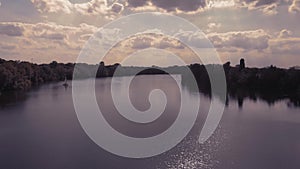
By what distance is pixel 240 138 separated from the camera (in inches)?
506

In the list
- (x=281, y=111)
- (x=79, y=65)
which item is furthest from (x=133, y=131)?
(x=79, y=65)

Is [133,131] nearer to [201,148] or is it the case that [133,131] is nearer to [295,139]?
[201,148]

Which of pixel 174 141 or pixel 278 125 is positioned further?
pixel 278 125

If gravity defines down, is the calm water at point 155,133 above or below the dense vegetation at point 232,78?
below

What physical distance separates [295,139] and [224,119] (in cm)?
433

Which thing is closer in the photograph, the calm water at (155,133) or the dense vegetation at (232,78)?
the calm water at (155,133)

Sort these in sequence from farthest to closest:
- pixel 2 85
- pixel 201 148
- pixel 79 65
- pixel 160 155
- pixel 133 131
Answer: pixel 79 65 < pixel 2 85 < pixel 133 131 < pixel 201 148 < pixel 160 155

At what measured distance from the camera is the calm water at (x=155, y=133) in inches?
394

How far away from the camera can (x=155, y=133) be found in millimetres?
13672

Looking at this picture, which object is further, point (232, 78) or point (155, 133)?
point (232, 78)

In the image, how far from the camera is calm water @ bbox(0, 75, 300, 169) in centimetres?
1001

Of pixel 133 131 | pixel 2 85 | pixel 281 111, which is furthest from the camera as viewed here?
pixel 2 85

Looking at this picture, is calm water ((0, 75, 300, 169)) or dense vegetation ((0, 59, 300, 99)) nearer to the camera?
calm water ((0, 75, 300, 169))

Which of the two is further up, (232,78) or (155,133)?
(232,78)
